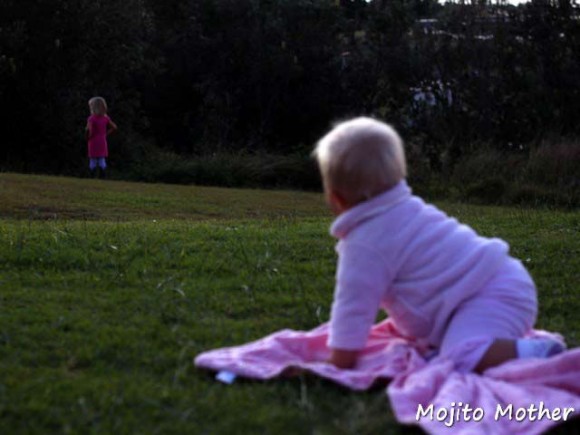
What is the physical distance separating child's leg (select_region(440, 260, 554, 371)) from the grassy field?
39 centimetres

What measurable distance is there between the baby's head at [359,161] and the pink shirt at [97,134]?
Answer: 13304mm

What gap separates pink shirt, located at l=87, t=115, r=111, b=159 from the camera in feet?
54.8

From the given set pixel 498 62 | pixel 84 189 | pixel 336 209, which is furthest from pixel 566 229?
pixel 498 62

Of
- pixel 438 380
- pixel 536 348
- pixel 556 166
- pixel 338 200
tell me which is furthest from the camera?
pixel 556 166

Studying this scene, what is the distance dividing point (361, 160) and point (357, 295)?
545 mm

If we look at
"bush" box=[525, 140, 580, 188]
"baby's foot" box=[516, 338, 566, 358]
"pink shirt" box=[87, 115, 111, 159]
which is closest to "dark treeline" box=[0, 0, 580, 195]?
"bush" box=[525, 140, 580, 188]

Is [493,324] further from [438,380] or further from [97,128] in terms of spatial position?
[97,128]

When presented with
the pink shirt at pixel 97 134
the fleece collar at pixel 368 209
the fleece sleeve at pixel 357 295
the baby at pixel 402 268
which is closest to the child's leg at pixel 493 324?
the baby at pixel 402 268

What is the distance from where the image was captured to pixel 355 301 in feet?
12.1

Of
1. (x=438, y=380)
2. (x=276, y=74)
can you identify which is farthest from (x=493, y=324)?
(x=276, y=74)

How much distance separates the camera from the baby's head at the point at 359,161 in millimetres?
3771

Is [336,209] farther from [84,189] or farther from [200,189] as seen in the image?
[200,189]

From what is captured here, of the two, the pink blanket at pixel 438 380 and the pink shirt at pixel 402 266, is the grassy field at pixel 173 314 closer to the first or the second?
the pink blanket at pixel 438 380

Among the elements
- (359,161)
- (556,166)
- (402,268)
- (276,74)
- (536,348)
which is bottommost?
(556,166)
